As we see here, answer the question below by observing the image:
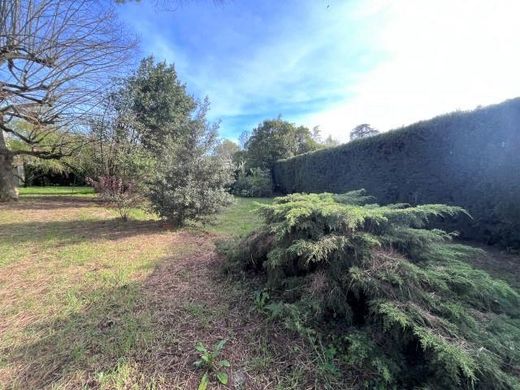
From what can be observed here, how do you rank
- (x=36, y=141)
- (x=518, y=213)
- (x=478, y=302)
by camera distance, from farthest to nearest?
(x=36, y=141), (x=518, y=213), (x=478, y=302)

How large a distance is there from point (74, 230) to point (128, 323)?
15.0ft

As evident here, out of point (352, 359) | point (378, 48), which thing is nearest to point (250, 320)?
point (352, 359)

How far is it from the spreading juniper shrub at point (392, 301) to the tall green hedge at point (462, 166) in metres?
2.95

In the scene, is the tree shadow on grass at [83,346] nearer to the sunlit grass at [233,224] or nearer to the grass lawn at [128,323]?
the grass lawn at [128,323]

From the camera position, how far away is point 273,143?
62.4ft

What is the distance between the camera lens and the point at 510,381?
1.42 m

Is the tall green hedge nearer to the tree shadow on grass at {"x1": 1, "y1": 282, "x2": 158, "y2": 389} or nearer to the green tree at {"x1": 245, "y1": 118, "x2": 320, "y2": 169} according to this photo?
the tree shadow on grass at {"x1": 1, "y1": 282, "x2": 158, "y2": 389}

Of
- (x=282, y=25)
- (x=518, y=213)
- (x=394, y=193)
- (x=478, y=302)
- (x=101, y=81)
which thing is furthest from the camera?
(x=101, y=81)

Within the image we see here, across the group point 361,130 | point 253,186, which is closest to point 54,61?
point 253,186

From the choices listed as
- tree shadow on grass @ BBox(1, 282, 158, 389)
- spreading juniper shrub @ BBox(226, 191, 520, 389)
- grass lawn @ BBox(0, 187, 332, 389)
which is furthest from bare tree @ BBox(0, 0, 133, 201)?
spreading juniper shrub @ BBox(226, 191, 520, 389)

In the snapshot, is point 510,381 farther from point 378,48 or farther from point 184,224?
point 184,224

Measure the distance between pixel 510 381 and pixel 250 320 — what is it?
1.78 meters

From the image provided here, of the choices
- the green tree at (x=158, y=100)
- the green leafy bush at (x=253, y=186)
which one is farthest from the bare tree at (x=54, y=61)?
the green leafy bush at (x=253, y=186)

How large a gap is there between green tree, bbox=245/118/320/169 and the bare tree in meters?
11.6
